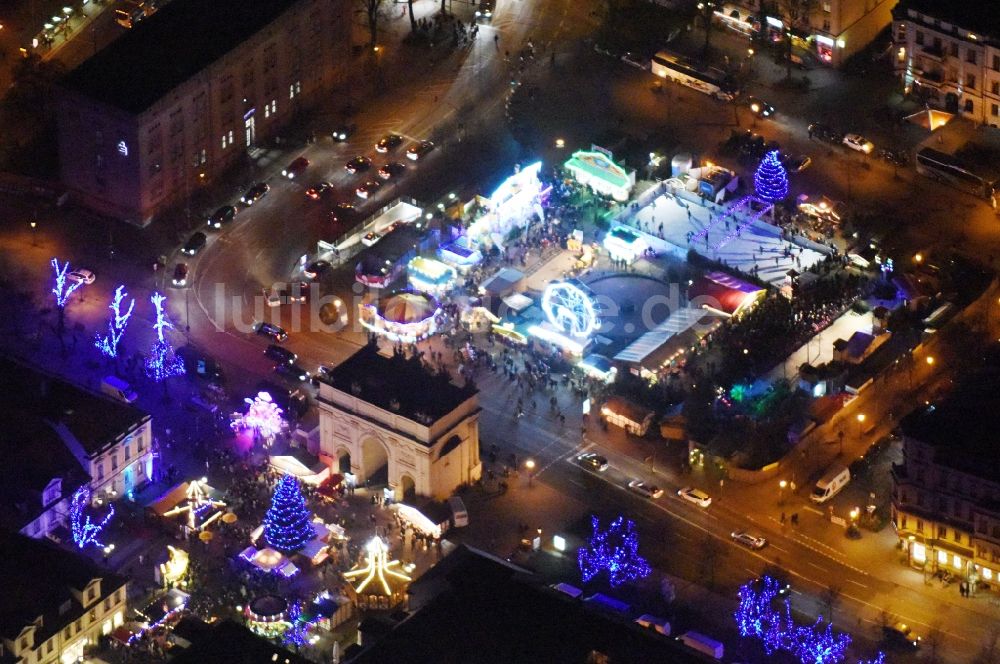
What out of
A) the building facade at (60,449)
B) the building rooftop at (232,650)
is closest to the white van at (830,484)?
the building rooftop at (232,650)

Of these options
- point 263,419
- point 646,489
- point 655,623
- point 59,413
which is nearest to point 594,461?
point 646,489

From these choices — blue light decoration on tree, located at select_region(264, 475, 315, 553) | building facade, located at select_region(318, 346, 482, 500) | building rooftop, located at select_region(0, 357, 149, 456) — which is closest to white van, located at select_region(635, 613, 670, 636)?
building facade, located at select_region(318, 346, 482, 500)

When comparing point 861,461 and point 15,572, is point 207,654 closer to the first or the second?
point 15,572

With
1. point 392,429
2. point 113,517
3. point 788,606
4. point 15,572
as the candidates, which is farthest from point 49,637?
point 788,606

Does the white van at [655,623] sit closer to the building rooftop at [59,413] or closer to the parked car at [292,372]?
the parked car at [292,372]

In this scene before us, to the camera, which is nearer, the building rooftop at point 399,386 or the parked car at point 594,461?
the building rooftop at point 399,386

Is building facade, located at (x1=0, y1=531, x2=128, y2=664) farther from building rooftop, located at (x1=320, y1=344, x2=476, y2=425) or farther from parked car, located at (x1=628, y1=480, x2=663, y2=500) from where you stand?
parked car, located at (x1=628, y1=480, x2=663, y2=500)
